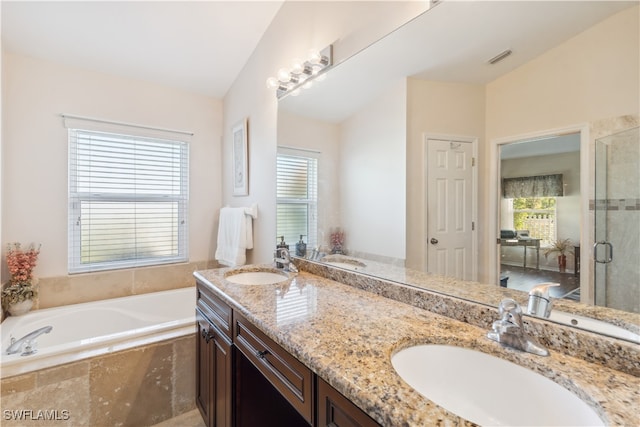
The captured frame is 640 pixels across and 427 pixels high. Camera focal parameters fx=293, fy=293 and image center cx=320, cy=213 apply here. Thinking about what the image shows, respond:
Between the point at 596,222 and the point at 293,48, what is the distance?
2.02 metres

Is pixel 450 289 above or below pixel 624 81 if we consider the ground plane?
below

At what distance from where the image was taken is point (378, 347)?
81 cm

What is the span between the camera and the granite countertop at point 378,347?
0.57 meters

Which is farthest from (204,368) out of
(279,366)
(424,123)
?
(424,123)

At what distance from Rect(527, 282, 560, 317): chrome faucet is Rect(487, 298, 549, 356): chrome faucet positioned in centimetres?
7

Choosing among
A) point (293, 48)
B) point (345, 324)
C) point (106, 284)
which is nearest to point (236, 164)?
point (293, 48)

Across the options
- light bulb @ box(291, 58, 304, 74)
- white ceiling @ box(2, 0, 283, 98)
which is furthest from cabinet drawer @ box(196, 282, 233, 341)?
white ceiling @ box(2, 0, 283, 98)

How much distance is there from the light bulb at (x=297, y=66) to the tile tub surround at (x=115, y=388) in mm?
1889

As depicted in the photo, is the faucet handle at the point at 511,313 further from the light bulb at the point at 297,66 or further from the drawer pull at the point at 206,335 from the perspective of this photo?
the light bulb at the point at 297,66

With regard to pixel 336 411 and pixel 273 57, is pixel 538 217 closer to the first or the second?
pixel 336 411

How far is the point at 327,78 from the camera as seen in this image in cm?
179

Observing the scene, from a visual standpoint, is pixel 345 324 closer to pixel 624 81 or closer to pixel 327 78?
pixel 624 81

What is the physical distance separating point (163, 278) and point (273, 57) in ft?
7.18

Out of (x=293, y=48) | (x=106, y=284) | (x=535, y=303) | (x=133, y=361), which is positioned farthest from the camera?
(x=106, y=284)
